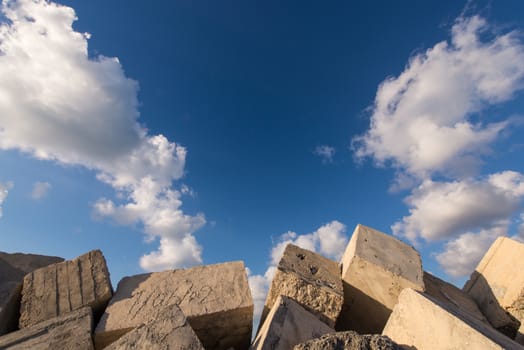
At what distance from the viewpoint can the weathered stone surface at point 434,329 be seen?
199 cm

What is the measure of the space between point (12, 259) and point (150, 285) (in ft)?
8.38

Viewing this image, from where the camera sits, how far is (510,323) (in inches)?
129

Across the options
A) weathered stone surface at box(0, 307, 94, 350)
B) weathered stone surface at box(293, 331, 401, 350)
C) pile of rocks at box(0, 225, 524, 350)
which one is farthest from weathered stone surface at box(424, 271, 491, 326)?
weathered stone surface at box(0, 307, 94, 350)

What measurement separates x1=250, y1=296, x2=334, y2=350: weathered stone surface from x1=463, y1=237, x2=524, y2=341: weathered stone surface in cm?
186

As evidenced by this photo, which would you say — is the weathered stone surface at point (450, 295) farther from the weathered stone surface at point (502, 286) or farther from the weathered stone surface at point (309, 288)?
the weathered stone surface at point (309, 288)

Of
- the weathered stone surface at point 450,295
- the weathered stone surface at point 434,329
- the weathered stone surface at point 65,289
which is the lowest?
the weathered stone surface at point 434,329

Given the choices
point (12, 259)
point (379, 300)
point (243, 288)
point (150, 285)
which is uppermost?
point (12, 259)

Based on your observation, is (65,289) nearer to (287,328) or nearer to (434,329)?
(287,328)

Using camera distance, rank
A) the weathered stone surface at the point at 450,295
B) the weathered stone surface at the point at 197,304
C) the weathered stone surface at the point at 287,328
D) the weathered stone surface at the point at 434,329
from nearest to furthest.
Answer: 1. the weathered stone surface at the point at 434,329
2. the weathered stone surface at the point at 287,328
3. the weathered stone surface at the point at 197,304
4. the weathered stone surface at the point at 450,295

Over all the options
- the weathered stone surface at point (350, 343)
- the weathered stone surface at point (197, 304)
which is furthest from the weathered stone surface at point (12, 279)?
the weathered stone surface at point (350, 343)

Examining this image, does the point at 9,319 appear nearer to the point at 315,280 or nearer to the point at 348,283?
the point at 315,280

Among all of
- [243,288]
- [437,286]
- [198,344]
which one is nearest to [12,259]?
[243,288]

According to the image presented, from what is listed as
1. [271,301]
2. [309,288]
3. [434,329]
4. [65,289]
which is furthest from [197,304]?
[434,329]

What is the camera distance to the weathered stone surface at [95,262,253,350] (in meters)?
2.91
